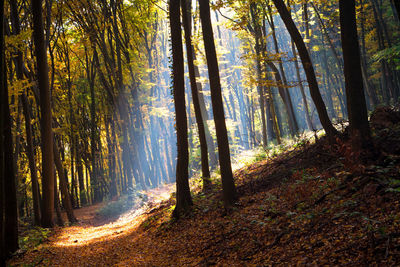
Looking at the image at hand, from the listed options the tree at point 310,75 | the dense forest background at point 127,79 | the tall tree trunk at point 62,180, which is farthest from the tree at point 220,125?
the tall tree trunk at point 62,180

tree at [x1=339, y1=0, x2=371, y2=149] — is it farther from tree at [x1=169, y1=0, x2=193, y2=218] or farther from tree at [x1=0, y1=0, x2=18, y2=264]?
tree at [x1=0, y1=0, x2=18, y2=264]

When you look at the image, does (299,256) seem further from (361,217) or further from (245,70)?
(245,70)

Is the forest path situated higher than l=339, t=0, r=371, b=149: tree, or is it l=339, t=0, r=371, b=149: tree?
l=339, t=0, r=371, b=149: tree

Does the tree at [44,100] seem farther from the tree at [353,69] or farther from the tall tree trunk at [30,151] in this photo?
the tree at [353,69]

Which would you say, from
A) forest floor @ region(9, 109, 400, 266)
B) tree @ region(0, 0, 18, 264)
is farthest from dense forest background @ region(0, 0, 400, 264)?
forest floor @ region(9, 109, 400, 266)

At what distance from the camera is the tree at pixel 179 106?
8844 mm

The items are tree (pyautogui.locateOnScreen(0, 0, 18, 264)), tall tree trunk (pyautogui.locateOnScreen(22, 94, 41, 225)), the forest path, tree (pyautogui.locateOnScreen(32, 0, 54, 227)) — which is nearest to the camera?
tree (pyautogui.locateOnScreen(0, 0, 18, 264))

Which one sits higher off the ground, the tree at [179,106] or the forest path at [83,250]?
the tree at [179,106]

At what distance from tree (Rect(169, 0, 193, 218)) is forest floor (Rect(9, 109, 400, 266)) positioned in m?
0.42

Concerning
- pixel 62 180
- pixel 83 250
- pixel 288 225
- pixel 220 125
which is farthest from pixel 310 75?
pixel 62 180

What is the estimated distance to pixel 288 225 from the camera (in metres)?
4.92

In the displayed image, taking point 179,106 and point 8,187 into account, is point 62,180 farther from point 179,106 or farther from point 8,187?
point 179,106

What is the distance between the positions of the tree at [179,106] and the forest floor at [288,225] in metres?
0.42

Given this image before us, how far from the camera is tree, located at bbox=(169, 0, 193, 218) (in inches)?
348
